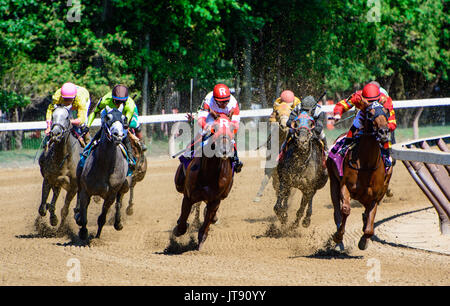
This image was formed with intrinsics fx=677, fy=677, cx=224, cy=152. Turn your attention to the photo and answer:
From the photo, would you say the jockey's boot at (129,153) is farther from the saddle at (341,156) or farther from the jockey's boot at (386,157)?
the jockey's boot at (386,157)

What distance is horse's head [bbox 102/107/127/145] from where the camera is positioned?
796 cm

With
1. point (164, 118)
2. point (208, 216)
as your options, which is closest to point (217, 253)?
point (208, 216)

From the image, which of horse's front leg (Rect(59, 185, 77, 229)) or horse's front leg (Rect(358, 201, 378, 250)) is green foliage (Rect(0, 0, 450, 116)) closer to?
horse's front leg (Rect(59, 185, 77, 229))

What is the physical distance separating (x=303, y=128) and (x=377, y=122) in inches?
66.8

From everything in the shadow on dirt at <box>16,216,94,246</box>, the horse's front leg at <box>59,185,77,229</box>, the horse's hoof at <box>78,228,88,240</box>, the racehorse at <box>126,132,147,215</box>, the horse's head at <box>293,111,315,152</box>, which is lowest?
the shadow on dirt at <box>16,216,94,246</box>

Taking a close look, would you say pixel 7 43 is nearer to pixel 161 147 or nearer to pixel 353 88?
pixel 161 147

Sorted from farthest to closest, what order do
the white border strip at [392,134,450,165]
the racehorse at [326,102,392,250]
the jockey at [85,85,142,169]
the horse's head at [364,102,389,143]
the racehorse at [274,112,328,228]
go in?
the racehorse at [274,112,328,228] → the jockey at [85,85,142,169] → the racehorse at [326,102,392,250] → the white border strip at [392,134,450,165] → the horse's head at [364,102,389,143]

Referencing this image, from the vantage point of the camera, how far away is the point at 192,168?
795cm

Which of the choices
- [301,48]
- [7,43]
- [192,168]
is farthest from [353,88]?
[192,168]

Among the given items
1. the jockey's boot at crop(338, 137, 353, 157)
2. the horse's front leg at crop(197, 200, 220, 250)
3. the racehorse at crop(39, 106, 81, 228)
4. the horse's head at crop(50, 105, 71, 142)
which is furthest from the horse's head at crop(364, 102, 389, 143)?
the racehorse at crop(39, 106, 81, 228)

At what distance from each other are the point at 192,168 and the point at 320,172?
7.69 feet

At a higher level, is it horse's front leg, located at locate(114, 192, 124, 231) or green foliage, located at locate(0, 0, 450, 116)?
green foliage, located at locate(0, 0, 450, 116)

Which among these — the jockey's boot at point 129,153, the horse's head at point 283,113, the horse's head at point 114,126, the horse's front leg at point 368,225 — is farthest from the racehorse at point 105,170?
the horse's front leg at point 368,225

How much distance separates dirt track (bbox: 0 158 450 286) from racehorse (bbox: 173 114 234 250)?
562 mm
